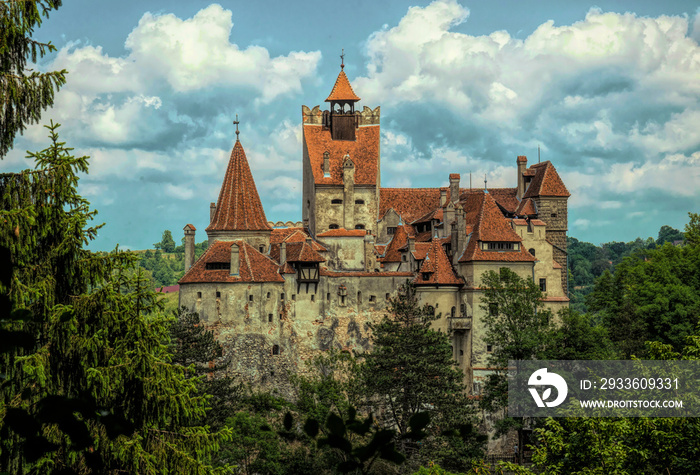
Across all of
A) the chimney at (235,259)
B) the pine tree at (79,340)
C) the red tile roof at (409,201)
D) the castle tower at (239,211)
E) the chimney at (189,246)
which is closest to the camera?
the pine tree at (79,340)

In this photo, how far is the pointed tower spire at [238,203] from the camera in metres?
65.4

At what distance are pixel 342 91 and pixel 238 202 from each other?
687 inches

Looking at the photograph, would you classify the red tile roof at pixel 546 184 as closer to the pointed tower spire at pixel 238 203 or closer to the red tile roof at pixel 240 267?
the pointed tower spire at pixel 238 203

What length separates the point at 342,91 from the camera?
3014 inches

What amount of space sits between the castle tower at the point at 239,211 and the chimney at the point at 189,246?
1.93 m

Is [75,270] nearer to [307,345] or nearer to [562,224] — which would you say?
[307,345]

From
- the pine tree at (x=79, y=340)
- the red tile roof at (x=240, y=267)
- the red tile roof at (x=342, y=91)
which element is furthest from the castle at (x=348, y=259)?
the pine tree at (x=79, y=340)

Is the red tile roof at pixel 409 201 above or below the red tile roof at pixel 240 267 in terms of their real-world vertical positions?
above

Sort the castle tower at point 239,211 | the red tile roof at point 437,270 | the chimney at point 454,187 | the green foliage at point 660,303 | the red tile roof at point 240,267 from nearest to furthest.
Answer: the red tile roof at point 240,267, the red tile roof at point 437,270, the green foliage at point 660,303, the castle tower at point 239,211, the chimney at point 454,187

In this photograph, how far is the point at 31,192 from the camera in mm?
16844

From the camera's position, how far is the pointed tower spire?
6538cm

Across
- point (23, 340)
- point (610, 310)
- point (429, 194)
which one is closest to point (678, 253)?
point (610, 310)

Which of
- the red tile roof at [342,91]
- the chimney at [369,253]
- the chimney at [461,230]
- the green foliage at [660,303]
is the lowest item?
the green foliage at [660,303]

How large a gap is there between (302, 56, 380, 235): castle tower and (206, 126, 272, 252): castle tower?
271 inches
